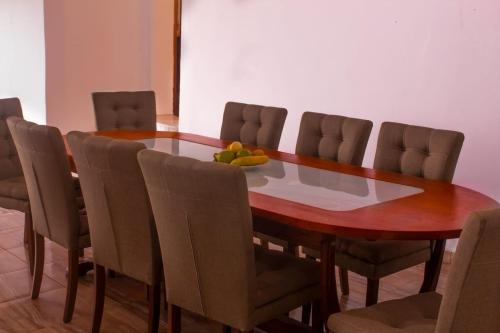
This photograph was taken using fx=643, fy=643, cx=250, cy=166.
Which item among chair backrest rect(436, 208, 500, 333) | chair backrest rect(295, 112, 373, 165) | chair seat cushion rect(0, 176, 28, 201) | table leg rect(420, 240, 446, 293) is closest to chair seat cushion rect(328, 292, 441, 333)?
chair backrest rect(436, 208, 500, 333)

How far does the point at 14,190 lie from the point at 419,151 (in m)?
2.11

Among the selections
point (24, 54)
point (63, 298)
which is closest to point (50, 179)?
point (63, 298)

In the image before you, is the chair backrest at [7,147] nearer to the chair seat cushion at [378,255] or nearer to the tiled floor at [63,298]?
the tiled floor at [63,298]

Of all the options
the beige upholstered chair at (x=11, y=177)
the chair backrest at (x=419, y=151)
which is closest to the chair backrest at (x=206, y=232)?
the chair backrest at (x=419, y=151)

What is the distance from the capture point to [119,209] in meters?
2.53

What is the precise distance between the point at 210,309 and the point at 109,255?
2.15ft

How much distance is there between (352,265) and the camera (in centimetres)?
276

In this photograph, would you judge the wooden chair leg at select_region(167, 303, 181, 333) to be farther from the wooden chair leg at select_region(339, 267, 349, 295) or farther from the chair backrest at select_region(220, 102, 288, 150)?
the chair backrest at select_region(220, 102, 288, 150)

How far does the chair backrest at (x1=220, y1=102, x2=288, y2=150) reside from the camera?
3727 mm

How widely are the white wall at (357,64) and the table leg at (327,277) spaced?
189 cm

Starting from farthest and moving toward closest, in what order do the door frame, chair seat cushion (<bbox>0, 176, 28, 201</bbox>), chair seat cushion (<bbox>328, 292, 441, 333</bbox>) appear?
the door frame → chair seat cushion (<bbox>0, 176, 28, 201</bbox>) → chair seat cushion (<bbox>328, 292, 441, 333</bbox>)

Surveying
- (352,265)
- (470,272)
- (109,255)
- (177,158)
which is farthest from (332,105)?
(470,272)

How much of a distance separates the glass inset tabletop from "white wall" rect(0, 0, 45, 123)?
380 cm

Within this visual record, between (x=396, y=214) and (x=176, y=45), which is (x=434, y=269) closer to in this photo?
(x=396, y=214)
